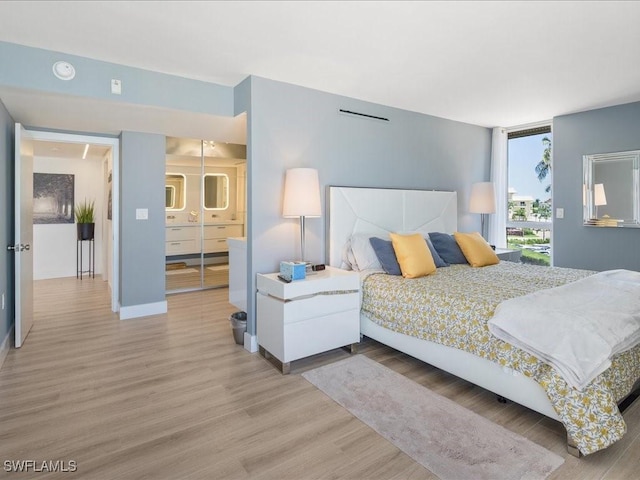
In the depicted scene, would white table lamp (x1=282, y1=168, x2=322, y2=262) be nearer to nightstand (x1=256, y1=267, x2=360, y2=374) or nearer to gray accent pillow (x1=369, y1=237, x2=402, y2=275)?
nightstand (x1=256, y1=267, x2=360, y2=374)

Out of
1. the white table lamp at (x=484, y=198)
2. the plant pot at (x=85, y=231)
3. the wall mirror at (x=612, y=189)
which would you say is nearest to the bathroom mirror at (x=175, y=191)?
the plant pot at (x=85, y=231)

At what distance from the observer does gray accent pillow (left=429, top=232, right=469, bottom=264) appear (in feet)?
13.3

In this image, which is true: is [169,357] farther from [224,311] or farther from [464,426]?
[464,426]

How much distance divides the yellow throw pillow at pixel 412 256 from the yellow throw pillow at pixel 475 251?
0.64 meters

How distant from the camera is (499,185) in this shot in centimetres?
545

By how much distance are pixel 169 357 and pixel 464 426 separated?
2395mm

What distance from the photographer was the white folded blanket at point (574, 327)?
74.9 inches

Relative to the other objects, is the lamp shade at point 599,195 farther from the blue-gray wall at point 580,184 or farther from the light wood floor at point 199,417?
the light wood floor at point 199,417

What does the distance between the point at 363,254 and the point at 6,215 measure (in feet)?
11.0

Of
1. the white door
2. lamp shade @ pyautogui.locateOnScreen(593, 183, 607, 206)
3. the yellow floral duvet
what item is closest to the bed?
the yellow floral duvet

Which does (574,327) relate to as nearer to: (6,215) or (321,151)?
(321,151)

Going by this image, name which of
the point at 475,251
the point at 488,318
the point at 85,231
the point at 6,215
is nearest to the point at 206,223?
the point at 85,231

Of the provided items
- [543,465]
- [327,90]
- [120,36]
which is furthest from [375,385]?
[120,36]

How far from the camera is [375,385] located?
272 centimetres
